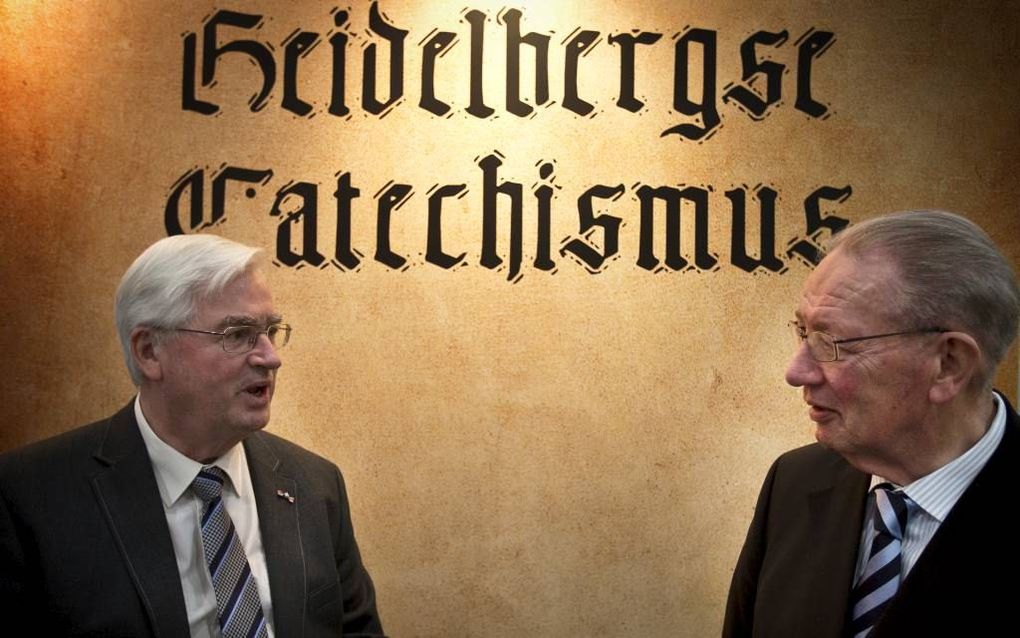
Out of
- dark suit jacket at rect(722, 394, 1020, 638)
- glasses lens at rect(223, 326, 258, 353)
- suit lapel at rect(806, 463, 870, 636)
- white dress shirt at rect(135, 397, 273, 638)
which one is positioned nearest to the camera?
dark suit jacket at rect(722, 394, 1020, 638)

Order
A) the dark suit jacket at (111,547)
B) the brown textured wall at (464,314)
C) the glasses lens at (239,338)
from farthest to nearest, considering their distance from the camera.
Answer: the brown textured wall at (464,314), the glasses lens at (239,338), the dark suit jacket at (111,547)

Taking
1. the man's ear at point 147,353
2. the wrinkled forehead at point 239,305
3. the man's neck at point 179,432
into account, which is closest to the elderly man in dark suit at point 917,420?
the wrinkled forehead at point 239,305

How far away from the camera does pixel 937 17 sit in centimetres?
328

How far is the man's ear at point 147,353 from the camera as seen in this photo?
2535 mm

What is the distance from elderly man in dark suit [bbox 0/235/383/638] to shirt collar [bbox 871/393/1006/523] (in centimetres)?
147

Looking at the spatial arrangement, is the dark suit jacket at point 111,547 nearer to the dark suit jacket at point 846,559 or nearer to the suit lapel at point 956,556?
the dark suit jacket at point 846,559

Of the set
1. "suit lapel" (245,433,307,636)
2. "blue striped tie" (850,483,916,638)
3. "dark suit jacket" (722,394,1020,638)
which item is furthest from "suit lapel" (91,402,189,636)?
"blue striped tie" (850,483,916,638)

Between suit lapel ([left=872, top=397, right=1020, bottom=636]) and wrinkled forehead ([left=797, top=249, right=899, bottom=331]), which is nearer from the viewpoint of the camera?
suit lapel ([left=872, top=397, right=1020, bottom=636])

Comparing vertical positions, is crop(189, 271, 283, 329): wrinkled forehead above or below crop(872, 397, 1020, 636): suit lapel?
above

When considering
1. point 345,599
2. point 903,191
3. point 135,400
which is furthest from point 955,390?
point 135,400

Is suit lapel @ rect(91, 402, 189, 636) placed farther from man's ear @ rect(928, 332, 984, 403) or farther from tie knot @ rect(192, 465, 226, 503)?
man's ear @ rect(928, 332, 984, 403)

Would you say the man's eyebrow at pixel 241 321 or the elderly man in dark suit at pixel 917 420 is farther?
the man's eyebrow at pixel 241 321

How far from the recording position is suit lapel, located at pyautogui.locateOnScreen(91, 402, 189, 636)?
2.35 metres

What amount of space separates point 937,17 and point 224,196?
235 centimetres
